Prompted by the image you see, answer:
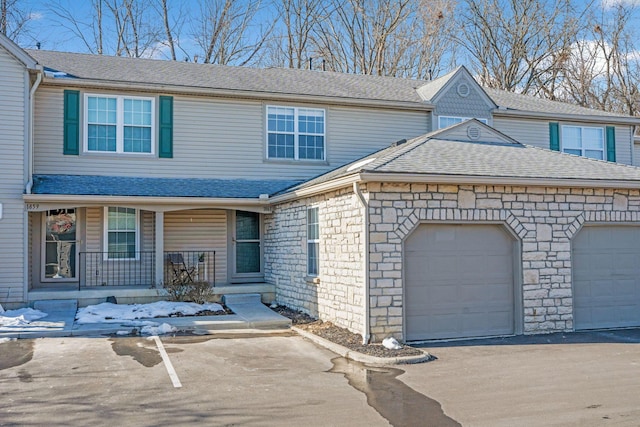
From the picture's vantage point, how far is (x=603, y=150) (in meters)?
19.1

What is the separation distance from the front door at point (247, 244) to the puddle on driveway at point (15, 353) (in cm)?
641

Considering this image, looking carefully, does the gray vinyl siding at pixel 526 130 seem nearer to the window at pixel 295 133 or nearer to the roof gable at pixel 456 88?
the roof gable at pixel 456 88

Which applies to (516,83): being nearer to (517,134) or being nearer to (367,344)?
(517,134)

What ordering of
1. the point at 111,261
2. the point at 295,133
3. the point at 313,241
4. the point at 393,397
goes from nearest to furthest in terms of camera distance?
1. the point at 393,397
2. the point at 313,241
3. the point at 111,261
4. the point at 295,133

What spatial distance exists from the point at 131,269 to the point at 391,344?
8.04 m

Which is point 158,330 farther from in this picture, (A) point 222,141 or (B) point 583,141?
(B) point 583,141

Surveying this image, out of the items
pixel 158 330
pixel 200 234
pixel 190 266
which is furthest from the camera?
pixel 200 234

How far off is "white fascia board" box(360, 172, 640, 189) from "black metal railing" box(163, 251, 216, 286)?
637cm

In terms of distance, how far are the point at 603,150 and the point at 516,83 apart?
1317cm

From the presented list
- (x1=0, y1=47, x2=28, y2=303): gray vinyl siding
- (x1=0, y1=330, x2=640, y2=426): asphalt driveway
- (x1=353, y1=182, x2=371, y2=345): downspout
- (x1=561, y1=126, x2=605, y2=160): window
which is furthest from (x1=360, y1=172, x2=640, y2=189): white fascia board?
(x1=0, y1=47, x2=28, y2=303): gray vinyl siding

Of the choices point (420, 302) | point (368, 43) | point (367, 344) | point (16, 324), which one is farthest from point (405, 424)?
point (368, 43)

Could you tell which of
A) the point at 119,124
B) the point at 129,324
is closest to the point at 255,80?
the point at 119,124

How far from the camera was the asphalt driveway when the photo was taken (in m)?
6.29

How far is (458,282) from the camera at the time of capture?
10828 millimetres
